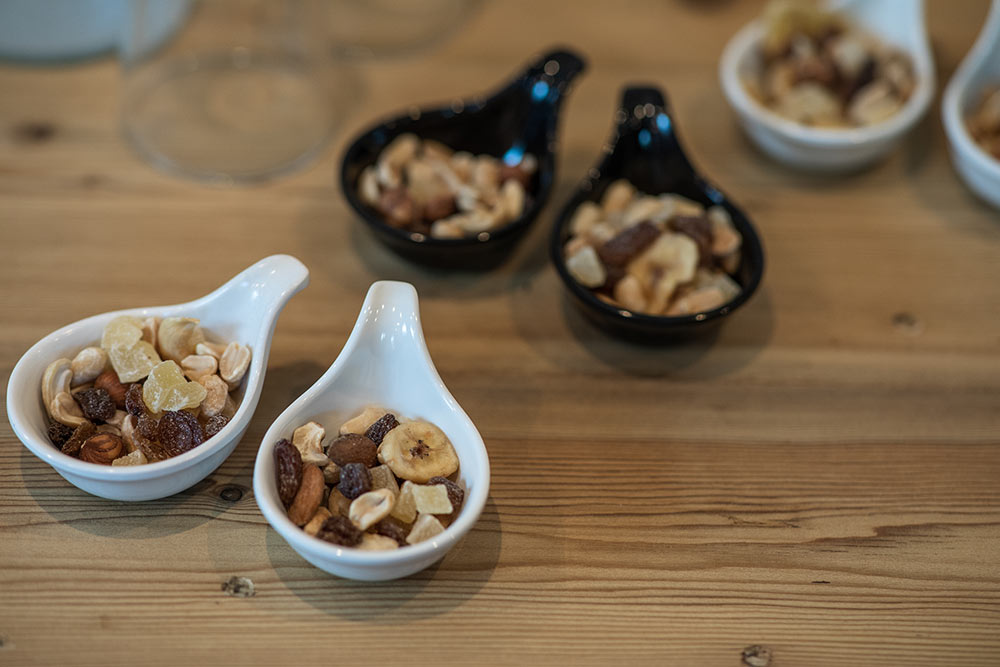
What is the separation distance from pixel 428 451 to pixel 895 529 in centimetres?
24

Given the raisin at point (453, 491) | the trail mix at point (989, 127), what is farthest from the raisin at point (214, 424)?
the trail mix at point (989, 127)

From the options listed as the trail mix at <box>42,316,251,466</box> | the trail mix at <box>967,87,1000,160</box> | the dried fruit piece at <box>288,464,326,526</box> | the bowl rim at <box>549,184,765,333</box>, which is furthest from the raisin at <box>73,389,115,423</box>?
the trail mix at <box>967,87,1000,160</box>

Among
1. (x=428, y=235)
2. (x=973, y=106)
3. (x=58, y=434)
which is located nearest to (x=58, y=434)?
(x=58, y=434)

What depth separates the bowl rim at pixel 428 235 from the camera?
0.55 metres

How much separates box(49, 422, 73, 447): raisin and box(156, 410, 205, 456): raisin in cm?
4

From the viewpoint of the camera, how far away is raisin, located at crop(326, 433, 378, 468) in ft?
1.42

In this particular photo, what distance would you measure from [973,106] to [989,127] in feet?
0.11

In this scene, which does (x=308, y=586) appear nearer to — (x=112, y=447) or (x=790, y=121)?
(x=112, y=447)

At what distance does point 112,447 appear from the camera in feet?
1.40

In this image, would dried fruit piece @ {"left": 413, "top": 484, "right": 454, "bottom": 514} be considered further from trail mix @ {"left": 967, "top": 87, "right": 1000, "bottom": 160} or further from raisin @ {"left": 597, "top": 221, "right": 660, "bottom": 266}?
trail mix @ {"left": 967, "top": 87, "right": 1000, "bottom": 160}

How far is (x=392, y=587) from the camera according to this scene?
0.43 meters

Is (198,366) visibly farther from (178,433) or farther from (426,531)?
(426,531)

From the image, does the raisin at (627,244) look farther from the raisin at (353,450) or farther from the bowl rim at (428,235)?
the raisin at (353,450)

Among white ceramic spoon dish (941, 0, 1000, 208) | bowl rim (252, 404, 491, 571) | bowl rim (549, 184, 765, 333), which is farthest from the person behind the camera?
white ceramic spoon dish (941, 0, 1000, 208)
